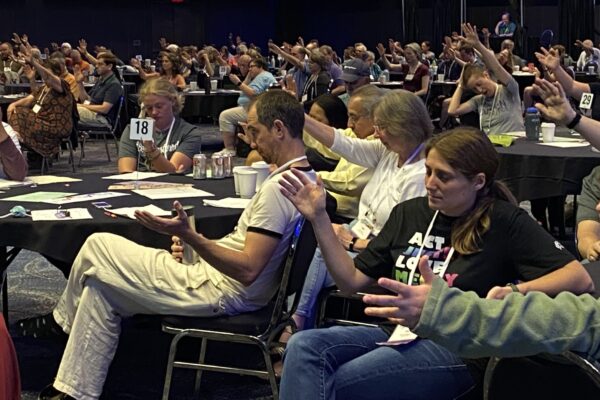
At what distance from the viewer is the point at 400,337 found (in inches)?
103

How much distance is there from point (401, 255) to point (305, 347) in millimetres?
447

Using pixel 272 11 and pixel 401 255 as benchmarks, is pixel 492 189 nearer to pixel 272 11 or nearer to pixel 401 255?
pixel 401 255

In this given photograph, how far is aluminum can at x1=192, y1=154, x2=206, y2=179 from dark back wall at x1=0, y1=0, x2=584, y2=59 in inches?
902

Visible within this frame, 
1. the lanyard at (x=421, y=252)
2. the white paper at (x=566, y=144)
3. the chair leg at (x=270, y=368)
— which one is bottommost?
the chair leg at (x=270, y=368)

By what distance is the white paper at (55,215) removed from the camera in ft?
12.4

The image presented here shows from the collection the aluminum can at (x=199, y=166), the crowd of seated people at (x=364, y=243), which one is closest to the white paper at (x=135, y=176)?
the crowd of seated people at (x=364, y=243)

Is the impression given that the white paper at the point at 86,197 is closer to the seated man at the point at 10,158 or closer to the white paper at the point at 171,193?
the white paper at the point at 171,193

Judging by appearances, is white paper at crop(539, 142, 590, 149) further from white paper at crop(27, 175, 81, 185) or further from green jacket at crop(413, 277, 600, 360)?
green jacket at crop(413, 277, 600, 360)

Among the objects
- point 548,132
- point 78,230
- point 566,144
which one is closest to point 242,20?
point 548,132

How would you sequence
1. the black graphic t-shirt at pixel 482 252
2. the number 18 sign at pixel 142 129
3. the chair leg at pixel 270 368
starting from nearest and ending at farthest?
1. the black graphic t-shirt at pixel 482 252
2. the chair leg at pixel 270 368
3. the number 18 sign at pixel 142 129

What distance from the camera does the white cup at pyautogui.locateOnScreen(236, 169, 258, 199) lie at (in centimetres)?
421

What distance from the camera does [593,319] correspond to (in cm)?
180

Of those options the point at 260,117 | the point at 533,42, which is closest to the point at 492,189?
the point at 260,117

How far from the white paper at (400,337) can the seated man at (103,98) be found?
7.98 m
